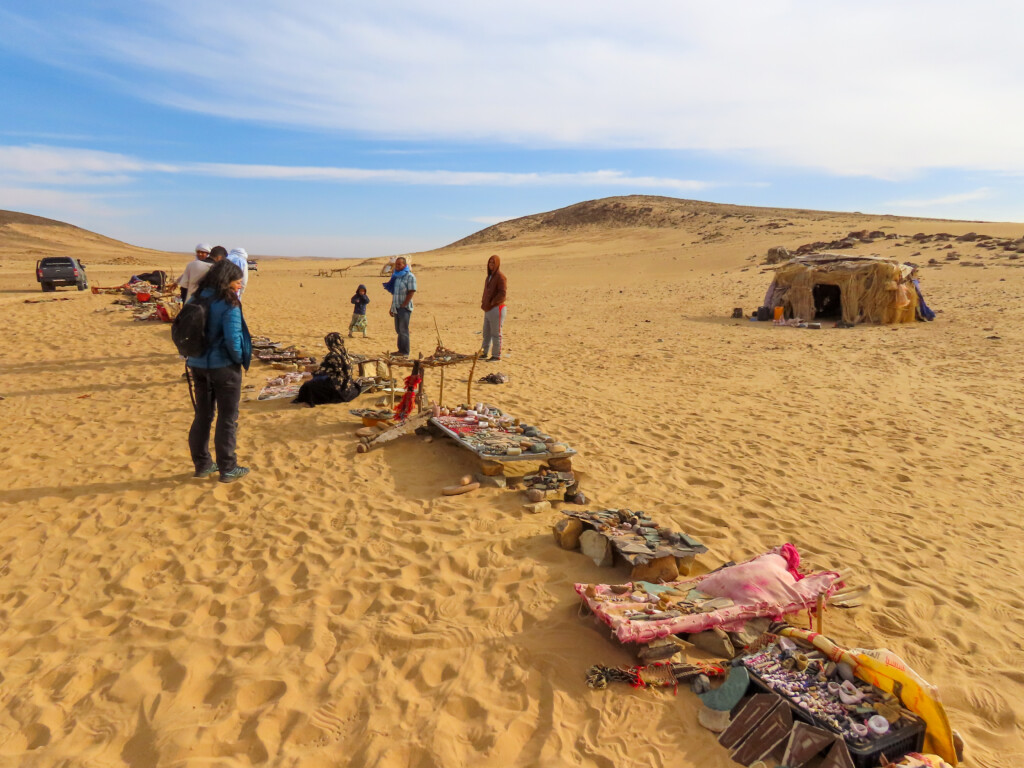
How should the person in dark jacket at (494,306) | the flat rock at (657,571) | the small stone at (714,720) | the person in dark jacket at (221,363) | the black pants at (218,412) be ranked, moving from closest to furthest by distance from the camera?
the small stone at (714,720) → the flat rock at (657,571) → the person in dark jacket at (221,363) → the black pants at (218,412) → the person in dark jacket at (494,306)

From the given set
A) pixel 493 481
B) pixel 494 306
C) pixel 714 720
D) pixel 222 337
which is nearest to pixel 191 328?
pixel 222 337

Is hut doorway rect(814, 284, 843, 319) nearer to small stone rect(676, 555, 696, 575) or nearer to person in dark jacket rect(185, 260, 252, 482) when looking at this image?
Answer: small stone rect(676, 555, 696, 575)

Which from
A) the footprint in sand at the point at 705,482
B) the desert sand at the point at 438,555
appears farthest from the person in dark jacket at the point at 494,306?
the footprint in sand at the point at 705,482

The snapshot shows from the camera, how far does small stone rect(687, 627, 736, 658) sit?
135 inches

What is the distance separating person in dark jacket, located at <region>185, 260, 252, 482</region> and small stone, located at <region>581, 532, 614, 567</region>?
3.27m

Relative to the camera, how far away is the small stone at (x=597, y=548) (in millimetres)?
4328

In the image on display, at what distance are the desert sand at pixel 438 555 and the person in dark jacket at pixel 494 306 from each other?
58cm

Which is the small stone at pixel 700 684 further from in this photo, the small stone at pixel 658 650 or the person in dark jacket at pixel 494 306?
the person in dark jacket at pixel 494 306

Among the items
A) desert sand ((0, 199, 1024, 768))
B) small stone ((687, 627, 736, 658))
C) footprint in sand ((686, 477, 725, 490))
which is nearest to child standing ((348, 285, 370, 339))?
desert sand ((0, 199, 1024, 768))

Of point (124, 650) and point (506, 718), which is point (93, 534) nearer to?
point (124, 650)

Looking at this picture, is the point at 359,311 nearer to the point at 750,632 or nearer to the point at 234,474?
the point at 234,474

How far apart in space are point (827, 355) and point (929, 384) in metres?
2.54

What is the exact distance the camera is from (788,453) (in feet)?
22.4

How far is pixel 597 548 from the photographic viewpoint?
173 inches
